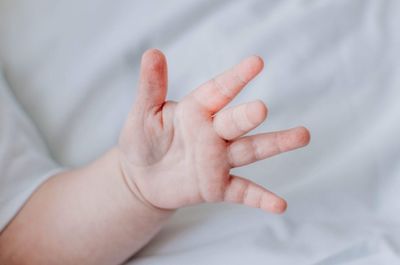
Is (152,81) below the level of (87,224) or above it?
above

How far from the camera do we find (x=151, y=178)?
61 cm

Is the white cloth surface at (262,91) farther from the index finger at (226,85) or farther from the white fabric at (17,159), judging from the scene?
the index finger at (226,85)

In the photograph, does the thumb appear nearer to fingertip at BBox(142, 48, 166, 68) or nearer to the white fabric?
fingertip at BBox(142, 48, 166, 68)

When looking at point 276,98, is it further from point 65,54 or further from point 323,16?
point 65,54

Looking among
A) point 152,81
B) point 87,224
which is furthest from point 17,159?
point 152,81

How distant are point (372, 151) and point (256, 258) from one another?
18cm

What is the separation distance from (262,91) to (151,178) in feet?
0.67

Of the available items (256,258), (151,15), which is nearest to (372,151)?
(256,258)

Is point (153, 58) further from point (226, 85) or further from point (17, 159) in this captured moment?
point (17, 159)

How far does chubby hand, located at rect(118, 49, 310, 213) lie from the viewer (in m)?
0.54

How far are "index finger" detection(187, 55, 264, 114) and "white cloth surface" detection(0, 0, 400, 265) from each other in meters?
0.17

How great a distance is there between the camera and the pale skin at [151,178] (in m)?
0.55

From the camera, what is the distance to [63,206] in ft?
2.25

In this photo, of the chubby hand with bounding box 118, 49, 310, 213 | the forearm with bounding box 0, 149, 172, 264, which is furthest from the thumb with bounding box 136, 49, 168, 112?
the forearm with bounding box 0, 149, 172, 264
